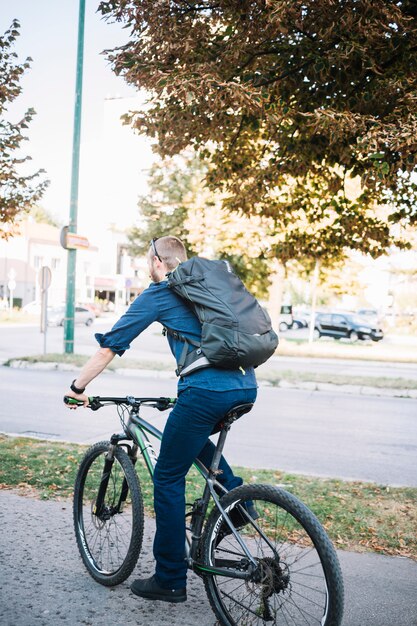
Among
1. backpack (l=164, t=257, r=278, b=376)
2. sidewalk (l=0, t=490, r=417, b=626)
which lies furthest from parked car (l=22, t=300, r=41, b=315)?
backpack (l=164, t=257, r=278, b=376)

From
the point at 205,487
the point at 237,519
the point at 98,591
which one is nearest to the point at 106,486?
the point at 98,591

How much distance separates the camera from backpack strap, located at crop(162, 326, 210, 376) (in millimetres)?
3119

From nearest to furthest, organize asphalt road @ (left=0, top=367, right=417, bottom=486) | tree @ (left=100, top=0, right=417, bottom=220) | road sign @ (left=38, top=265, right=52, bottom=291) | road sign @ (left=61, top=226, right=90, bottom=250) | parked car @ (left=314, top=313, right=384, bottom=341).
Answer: tree @ (left=100, top=0, right=417, bottom=220)
asphalt road @ (left=0, top=367, right=417, bottom=486)
road sign @ (left=61, top=226, right=90, bottom=250)
road sign @ (left=38, top=265, right=52, bottom=291)
parked car @ (left=314, top=313, right=384, bottom=341)

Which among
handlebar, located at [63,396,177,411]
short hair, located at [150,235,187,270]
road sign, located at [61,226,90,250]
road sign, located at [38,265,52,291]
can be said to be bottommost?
handlebar, located at [63,396,177,411]

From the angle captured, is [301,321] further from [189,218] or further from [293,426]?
[293,426]

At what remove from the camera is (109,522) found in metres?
3.78

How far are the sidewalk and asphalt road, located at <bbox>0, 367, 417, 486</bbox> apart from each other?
9.56ft

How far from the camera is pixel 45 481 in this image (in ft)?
18.4

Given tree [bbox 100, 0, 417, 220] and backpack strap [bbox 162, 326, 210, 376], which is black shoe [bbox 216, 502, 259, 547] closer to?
backpack strap [bbox 162, 326, 210, 376]

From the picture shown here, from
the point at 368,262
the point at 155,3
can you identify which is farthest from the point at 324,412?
the point at 368,262

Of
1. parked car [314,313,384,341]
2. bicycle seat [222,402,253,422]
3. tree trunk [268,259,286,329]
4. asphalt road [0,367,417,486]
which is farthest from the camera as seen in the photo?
parked car [314,313,384,341]

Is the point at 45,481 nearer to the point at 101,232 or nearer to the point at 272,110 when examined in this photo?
the point at 272,110

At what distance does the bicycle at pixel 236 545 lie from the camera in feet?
9.12

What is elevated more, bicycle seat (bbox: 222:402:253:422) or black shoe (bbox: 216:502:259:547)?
bicycle seat (bbox: 222:402:253:422)
